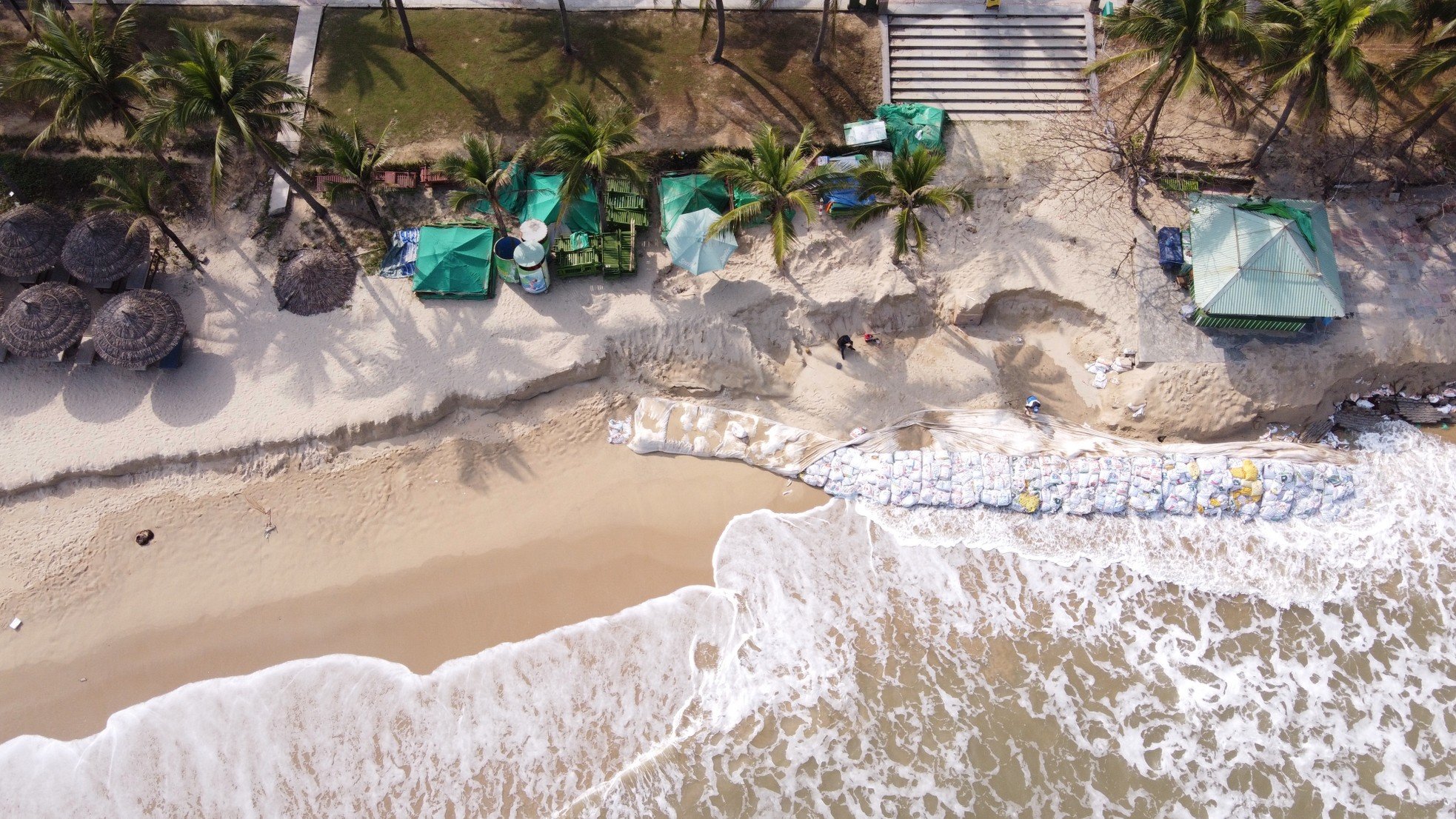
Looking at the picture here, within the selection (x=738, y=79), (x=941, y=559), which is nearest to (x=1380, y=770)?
(x=941, y=559)

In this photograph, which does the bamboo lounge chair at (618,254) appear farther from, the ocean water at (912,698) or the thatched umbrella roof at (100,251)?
the thatched umbrella roof at (100,251)

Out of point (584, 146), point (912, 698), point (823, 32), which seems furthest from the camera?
point (823, 32)

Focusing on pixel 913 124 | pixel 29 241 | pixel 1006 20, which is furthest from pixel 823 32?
pixel 29 241

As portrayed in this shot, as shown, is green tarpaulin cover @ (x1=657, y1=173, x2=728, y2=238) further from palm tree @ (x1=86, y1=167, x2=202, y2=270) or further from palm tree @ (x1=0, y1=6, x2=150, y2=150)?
A: palm tree @ (x1=86, y1=167, x2=202, y2=270)

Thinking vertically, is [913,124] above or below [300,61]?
below

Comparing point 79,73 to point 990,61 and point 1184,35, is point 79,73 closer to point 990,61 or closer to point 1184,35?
point 990,61

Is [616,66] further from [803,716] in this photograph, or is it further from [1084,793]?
[1084,793]

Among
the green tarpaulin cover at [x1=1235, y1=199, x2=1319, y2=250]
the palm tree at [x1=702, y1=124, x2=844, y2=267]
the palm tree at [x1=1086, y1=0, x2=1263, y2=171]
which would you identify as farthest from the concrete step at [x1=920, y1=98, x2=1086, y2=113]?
the palm tree at [x1=702, y1=124, x2=844, y2=267]
